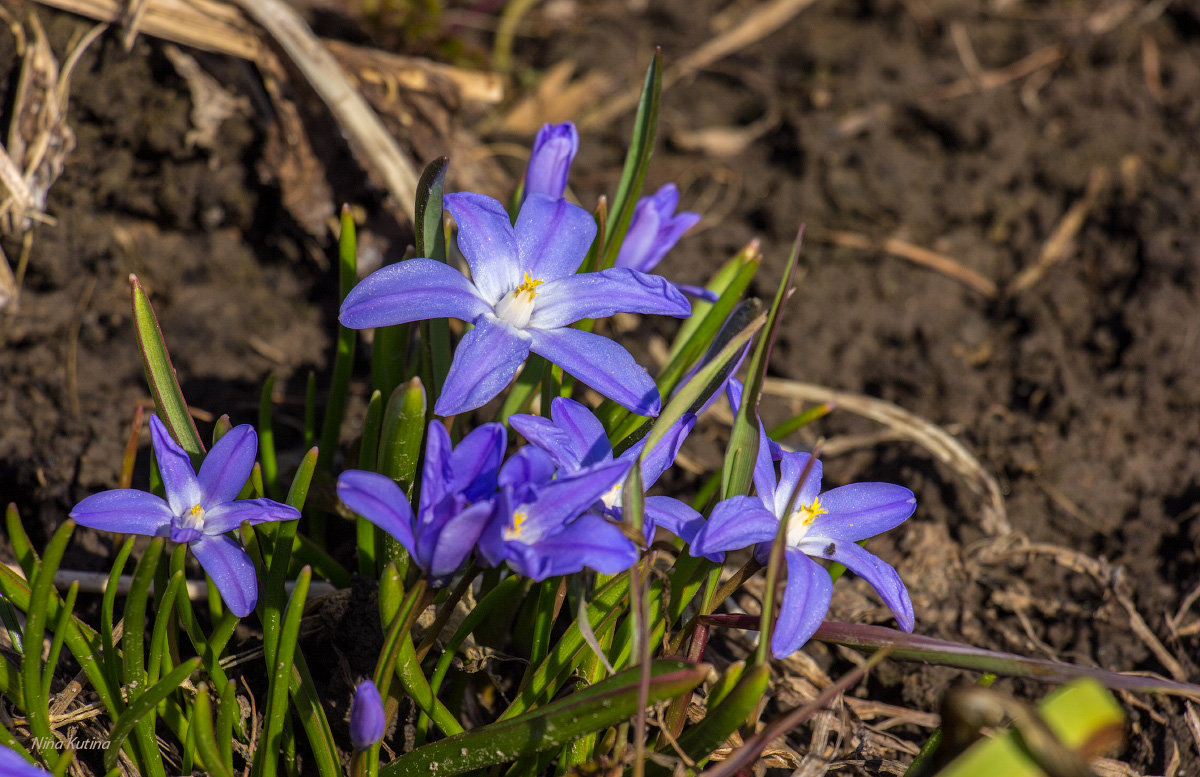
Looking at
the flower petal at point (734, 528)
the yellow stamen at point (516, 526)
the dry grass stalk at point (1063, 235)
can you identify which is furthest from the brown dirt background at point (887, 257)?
the yellow stamen at point (516, 526)

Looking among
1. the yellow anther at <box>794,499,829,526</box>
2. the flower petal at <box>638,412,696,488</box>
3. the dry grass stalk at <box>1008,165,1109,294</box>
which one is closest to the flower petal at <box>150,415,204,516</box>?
the flower petal at <box>638,412,696,488</box>

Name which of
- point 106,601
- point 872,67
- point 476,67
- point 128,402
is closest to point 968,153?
point 872,67

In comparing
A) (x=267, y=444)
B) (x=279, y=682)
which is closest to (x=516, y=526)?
(x=279, y=682)

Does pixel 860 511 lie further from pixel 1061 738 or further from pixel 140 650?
pixel 140 650

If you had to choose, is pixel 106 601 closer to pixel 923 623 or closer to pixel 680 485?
pixel 680 485

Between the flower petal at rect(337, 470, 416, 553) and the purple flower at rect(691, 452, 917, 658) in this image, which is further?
the purple flower at rect(691, 452, 917, 658)

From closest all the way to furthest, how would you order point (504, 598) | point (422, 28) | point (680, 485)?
point (504, 598)
point (680, 485)
point (422, 28)

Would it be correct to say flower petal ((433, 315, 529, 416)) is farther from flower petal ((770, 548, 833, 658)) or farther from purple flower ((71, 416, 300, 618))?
flower petal ((770, 548, 833, 658))
